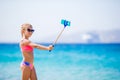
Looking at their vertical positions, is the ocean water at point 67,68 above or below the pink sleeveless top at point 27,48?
below

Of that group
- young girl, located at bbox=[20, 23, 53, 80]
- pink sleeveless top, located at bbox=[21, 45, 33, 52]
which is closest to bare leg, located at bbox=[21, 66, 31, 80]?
young girl, located at bbox=[20, 23, 53, 80]

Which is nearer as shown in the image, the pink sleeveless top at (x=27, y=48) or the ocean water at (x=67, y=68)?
the pink sleeveless top at (x=27, y=48)

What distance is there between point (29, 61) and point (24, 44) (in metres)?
0.31

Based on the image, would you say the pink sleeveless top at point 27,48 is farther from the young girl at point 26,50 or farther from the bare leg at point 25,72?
the bare leg at point 25,72

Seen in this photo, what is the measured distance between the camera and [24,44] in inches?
188

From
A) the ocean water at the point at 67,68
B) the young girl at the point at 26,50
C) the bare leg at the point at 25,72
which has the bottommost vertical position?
the ocean water at the point at 67,68

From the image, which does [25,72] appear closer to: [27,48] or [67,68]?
[27,48]

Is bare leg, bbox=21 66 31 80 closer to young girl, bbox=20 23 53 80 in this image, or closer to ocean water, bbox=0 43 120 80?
young girl, bbox=20 23 53 80

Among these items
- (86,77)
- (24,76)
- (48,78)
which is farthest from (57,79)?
(24,76)

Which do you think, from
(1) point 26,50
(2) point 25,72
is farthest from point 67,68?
(1) point 26,50

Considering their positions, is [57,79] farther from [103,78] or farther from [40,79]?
[103,78]

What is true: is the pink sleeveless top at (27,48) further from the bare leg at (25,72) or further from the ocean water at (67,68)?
the ocean water at (67,68)

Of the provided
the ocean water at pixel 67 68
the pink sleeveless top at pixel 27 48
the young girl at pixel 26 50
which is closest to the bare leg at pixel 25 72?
the young girl at pixel 26 50

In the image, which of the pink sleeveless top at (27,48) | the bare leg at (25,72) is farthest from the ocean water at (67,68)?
the pink sleeveless top at (27,48)
